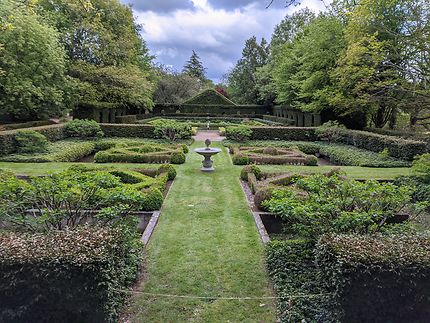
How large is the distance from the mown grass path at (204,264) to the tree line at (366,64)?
10.1 metres

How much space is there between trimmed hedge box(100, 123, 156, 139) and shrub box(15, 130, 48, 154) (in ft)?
21.7

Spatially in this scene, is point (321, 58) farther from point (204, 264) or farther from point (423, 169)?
point (204, 264)

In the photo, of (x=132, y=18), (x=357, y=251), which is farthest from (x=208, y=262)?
(x=132, y=18)

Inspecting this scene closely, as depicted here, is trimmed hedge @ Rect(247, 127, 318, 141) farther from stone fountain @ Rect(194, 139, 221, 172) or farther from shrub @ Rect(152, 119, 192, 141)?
stone fountain @ Rect(194, 139, 221, 172)

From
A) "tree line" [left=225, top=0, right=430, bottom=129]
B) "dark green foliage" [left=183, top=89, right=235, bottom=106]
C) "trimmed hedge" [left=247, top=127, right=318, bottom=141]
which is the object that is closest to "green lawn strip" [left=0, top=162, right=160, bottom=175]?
"trimmed hedge" [left=247, top=127, right=318, bottom=141]

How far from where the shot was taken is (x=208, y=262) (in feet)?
16.5

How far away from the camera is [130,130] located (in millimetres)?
20469

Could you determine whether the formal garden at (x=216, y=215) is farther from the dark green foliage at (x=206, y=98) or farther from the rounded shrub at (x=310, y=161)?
the dark green foliage at (x=206, y=98)

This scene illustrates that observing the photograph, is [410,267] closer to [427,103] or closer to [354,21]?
[427,103]

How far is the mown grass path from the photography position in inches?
153

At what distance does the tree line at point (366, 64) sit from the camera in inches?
604

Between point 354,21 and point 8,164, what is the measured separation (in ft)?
52.4

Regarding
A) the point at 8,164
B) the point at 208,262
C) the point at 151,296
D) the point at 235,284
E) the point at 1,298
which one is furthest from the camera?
the point at 8,164

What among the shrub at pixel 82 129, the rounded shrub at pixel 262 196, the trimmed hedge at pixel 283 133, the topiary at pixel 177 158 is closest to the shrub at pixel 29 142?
the shrub at pixel 82 129
